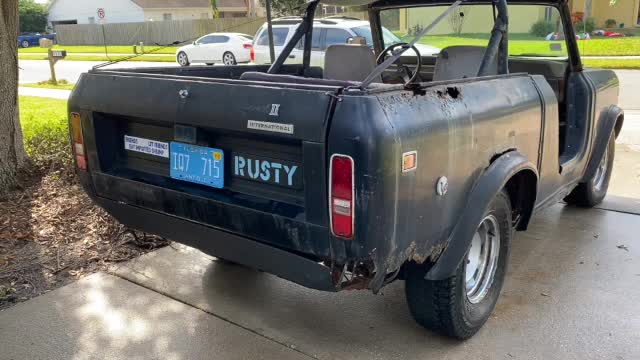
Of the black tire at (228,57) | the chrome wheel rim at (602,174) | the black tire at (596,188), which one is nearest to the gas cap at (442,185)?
the black tire at (596,188)

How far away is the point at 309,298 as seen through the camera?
3.59 m

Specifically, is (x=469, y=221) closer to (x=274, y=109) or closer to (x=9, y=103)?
(x=274, y=109)

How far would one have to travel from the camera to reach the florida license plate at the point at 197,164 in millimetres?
2744

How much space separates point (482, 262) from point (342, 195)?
4.41ft

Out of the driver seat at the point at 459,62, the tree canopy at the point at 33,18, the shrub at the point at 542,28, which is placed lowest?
the driver seat at the point at 459,62

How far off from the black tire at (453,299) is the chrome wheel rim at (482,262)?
23 mm

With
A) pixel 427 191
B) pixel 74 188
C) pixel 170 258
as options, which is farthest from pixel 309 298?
pixel 74 188

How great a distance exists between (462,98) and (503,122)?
41 centimetres

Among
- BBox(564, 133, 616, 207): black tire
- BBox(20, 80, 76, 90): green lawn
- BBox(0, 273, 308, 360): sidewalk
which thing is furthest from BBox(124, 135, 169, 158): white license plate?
BBox(20, 80, 76, 90): green lawn

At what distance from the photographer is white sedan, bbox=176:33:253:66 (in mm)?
22609

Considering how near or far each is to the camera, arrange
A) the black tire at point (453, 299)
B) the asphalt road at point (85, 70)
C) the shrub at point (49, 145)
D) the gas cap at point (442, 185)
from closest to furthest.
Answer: the gas cap at point (442, 185) → the black tire at point (453, 299) → the shrub at point (49, 145) → the asphalt road at point (85, 70)

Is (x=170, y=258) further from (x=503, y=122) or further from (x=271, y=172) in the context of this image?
(x=503, y=122)

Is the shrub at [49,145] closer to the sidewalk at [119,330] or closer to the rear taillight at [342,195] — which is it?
the sidewalk at [119,330]

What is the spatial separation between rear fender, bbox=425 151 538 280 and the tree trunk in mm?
4052
